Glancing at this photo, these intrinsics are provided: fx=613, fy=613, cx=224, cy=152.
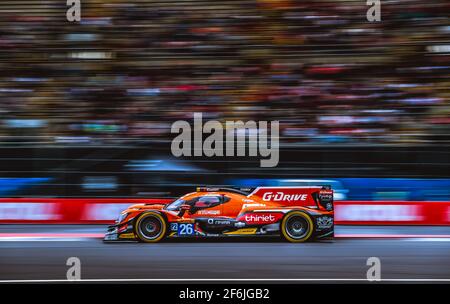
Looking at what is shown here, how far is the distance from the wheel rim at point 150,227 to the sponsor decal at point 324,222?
80.1 inches

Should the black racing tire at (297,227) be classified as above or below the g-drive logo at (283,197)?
below

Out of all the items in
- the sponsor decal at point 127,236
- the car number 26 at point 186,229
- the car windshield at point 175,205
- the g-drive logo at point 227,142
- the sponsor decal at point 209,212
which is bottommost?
the sponsor decal at point 127,236

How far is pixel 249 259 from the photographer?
7199 millimetres

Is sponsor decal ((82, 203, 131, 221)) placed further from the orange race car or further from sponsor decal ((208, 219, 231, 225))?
sponsor decal ((208, 219, 231, 225))

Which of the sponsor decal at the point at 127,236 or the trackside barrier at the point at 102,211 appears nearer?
the sponsor decal at the point at 127,236

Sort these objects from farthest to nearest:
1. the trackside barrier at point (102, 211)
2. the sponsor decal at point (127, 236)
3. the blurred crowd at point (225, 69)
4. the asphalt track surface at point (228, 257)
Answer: the blurred crowd at point (225, 69), the trackside barrier at point (102, 211), the sponsor decal at point (127, 236), the asphalt track surface at point (228, 257)

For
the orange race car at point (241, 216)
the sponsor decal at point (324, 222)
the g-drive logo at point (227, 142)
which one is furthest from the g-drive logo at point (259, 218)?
the g-drive logo at point (227, 142)

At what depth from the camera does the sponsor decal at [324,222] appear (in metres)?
7.84

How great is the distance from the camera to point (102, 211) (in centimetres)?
925

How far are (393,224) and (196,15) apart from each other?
206 inches

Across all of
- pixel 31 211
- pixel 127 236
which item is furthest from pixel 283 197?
pixel 31 211

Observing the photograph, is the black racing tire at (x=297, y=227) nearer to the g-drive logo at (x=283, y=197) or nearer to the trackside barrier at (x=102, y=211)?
the g-drive logo at (x=283, y=197)

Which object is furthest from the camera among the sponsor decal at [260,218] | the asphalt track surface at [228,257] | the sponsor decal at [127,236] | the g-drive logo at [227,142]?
the g-drive logo at [227,142]

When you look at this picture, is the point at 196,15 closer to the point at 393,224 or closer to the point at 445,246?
the point at 393,224
